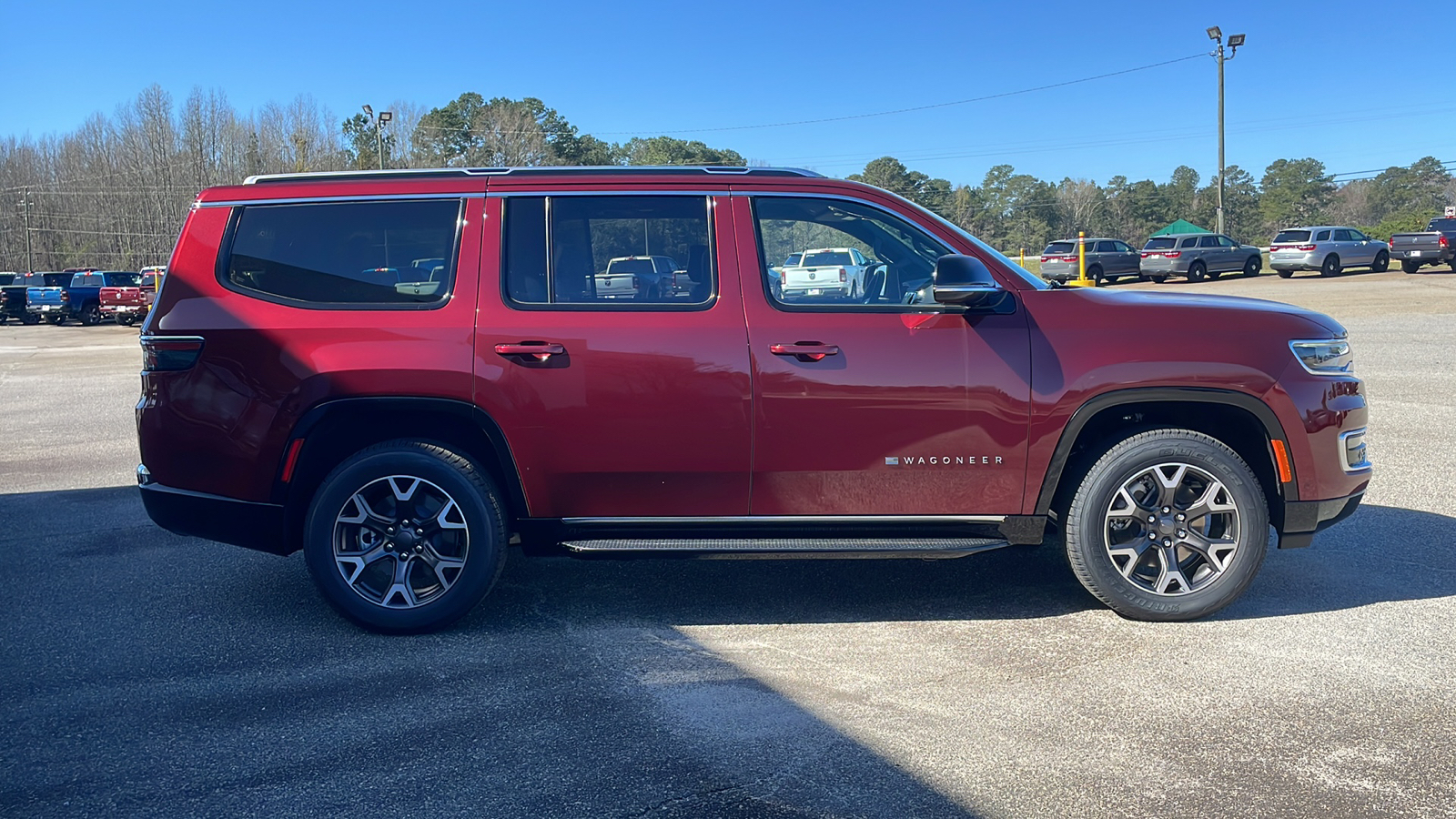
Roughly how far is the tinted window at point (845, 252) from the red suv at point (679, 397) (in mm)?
17

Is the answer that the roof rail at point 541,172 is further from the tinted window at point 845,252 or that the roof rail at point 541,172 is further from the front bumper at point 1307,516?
the front bumper at point 1307,516

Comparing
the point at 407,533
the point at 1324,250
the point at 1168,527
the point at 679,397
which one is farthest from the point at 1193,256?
the point at 407,533

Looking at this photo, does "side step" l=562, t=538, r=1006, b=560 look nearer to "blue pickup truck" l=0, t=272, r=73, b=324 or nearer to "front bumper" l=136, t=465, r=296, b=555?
"front bumper" l=136, t=465, r=296, b=555

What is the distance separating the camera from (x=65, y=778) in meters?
3.35

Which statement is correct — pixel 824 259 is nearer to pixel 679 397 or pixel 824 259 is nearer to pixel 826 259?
pixel 826 259

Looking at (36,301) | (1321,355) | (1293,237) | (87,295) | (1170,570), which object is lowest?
(1170,570)

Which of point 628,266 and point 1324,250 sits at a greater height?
point 1324,250

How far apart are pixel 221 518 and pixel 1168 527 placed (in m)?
4.05

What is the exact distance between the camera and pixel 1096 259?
3931cm

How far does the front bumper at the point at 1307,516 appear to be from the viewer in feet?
15.0

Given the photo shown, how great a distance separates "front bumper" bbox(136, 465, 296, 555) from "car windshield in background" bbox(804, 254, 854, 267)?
2.53m

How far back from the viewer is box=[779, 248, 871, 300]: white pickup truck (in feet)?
15.0

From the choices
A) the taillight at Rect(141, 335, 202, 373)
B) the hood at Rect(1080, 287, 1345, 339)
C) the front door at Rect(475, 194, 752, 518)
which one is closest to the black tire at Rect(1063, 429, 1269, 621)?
the hood at Rect(1080, 287, 1345, 339)

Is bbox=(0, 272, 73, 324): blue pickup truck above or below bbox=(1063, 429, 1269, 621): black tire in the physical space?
above
